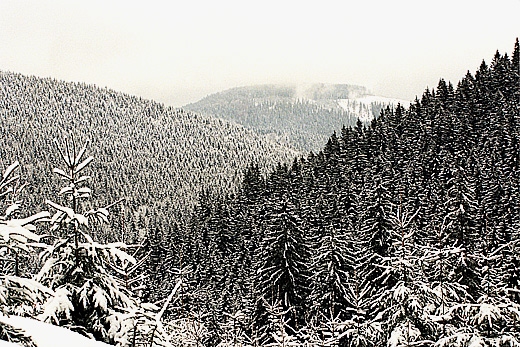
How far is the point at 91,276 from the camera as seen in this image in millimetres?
7332

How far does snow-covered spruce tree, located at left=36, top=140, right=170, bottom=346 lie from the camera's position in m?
7.04

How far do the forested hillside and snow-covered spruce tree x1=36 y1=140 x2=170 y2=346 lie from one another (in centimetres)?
363

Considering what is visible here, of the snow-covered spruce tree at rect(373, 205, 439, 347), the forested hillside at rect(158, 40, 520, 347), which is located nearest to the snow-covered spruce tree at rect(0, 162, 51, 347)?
the forested hillside at rect(158, 40, 520, 347)

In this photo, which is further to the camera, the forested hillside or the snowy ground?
the forested hillside

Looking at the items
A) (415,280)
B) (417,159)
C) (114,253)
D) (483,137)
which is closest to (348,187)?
(417,159)

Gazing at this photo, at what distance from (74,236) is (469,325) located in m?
8.42

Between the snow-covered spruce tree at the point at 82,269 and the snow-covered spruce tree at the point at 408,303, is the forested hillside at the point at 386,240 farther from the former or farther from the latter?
the snow-covered spruce tree at the point at 82,269

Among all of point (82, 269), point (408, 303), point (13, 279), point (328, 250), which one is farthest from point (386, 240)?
point (13, 279)

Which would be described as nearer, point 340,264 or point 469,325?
point 469,325

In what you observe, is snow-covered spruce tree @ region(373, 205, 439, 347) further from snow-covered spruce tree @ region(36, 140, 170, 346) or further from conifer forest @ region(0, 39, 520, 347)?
snow-covered spruce tree @ region(36, 140, 170, 346)

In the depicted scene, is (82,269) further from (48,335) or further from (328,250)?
(328,250)

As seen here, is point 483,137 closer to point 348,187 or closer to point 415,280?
point 348,187

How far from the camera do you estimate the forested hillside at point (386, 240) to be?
1076 centimetres

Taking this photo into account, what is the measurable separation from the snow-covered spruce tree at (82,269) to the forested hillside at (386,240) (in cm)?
363
